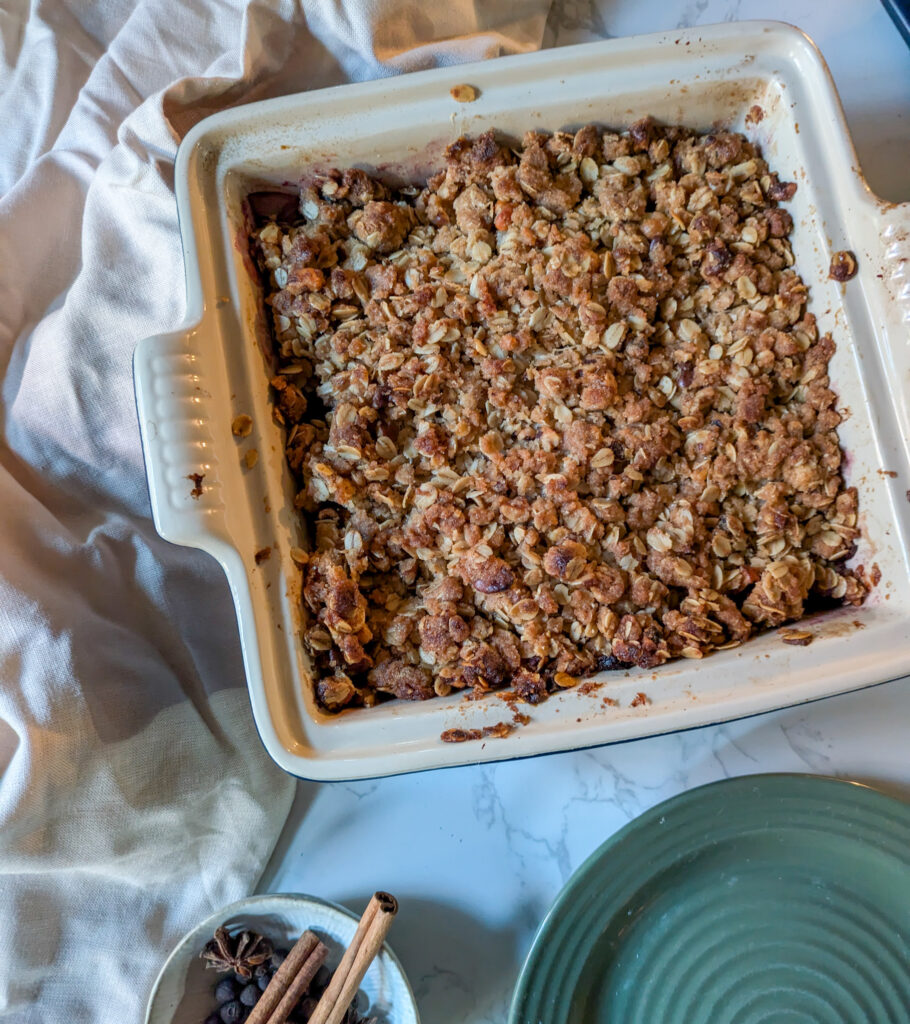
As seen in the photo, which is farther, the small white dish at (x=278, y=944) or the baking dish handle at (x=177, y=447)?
the small white dish at (x=278, y=944)

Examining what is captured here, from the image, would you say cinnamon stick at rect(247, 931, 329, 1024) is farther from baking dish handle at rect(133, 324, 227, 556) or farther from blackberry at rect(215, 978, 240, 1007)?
baking dish handle at rect(133, 324, 227, 556)

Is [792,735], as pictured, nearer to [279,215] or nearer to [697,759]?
[697,759]

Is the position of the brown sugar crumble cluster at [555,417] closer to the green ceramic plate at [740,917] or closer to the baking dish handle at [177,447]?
the baking dish handle at [177,447]

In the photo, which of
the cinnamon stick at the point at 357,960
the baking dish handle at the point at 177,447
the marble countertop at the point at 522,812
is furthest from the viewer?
the marble countertop at the point at 522,812

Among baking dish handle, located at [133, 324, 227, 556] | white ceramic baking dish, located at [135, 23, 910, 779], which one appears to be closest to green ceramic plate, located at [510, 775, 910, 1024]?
white ceramic baking dish, located at [135, 23, 910, 779]

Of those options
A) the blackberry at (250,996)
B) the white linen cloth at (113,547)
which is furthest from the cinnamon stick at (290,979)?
the white linen cloth at (113,547)
